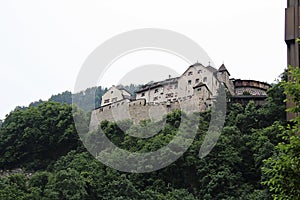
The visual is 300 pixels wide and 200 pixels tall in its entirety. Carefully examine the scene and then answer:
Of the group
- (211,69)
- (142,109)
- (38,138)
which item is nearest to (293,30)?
(142,109)

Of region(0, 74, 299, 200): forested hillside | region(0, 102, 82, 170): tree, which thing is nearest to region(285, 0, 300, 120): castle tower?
region(0, 74, 299, 200): forested hillside

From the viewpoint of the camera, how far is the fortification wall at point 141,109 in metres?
50.2

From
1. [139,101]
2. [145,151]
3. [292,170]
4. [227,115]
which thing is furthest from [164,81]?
[292,170]

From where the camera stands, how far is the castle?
50.6 meters

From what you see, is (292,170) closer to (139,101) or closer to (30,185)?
(30,185)

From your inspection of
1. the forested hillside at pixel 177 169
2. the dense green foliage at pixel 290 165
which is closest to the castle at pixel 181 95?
the forested hillside at pixel 177 169

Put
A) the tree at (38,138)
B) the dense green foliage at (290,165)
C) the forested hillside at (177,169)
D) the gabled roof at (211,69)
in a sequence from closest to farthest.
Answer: the dense green foliage at (290,165) → the forested hillside at (177,169) → the tree at (38,138) → the gabled roof at (211,69)

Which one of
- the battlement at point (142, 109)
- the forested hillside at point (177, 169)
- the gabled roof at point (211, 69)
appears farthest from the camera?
the gabled roof at point (211, 69)

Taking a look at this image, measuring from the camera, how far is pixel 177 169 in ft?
123

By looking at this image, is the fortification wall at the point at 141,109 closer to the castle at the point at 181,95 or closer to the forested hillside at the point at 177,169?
the castle at the point at 181,95

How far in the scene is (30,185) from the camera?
38.1 m

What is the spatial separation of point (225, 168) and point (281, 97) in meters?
8.07

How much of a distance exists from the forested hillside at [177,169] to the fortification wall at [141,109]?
9.89 feet

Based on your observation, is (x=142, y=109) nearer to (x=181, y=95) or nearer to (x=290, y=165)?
(x=181, y=95)
